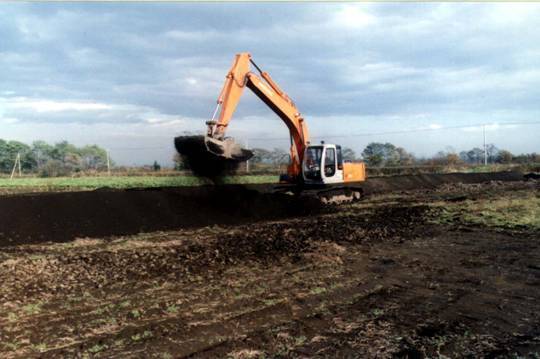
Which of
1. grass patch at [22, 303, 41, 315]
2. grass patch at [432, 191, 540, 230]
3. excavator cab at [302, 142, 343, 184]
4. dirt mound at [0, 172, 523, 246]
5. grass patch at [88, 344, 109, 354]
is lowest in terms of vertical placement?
grass patch at [88, 344, 109, 354]

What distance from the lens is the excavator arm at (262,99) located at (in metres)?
15.2

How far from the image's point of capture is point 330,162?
18594 mm

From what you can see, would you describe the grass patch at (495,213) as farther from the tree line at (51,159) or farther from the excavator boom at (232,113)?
the tree line at (51,159)

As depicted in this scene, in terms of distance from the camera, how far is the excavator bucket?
14695 millimetres

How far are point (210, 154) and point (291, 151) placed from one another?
16.2 feet

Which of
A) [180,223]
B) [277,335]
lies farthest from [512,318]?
[180,223]

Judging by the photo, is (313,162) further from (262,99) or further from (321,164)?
(262,99)

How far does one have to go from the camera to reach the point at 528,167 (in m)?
39.3

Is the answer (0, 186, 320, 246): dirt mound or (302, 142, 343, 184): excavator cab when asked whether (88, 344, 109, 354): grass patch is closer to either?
(0, 186, 320, 246): dirt mound

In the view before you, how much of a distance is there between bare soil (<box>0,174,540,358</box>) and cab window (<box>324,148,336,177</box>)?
712 cm

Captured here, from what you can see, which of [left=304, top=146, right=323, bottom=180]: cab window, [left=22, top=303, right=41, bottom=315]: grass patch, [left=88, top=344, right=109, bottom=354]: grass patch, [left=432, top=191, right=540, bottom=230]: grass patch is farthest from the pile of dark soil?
[left=88, top=344, right=109, bottom=354]: grass patch

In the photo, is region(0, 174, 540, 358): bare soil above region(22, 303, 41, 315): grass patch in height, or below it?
below

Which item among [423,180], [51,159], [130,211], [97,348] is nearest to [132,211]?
[130,211]

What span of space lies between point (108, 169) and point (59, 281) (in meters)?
32.0
